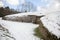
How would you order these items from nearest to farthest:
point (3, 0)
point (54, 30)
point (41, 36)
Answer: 1. point (54, 30)
2. point (41, 36)
3. point (3, 0)

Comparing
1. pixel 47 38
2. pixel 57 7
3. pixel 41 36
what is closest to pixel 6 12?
pixel 57 7

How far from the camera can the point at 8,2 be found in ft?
12.9

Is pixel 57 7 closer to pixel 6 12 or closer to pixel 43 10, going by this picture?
pixel 43 10

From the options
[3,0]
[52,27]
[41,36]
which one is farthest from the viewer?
[3,0]

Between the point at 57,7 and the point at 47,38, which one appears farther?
the point at 57,7

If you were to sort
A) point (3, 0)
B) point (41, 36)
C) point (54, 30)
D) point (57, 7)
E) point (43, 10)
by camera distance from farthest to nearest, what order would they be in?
point (43, 10), point (57, 7), point (3, 0), point (41, 36), point (54, 30)

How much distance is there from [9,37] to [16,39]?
12 centimetres

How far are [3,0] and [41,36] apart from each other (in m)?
1.74

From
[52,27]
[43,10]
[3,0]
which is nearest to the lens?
[52,27]

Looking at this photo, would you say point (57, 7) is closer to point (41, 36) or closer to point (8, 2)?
point (8, 2)

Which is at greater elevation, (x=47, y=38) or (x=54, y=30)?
(x=54, y=30)

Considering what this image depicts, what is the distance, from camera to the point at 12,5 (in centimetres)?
396

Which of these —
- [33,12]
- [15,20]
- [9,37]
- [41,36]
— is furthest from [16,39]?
[33,12]

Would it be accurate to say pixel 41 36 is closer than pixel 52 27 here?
No
